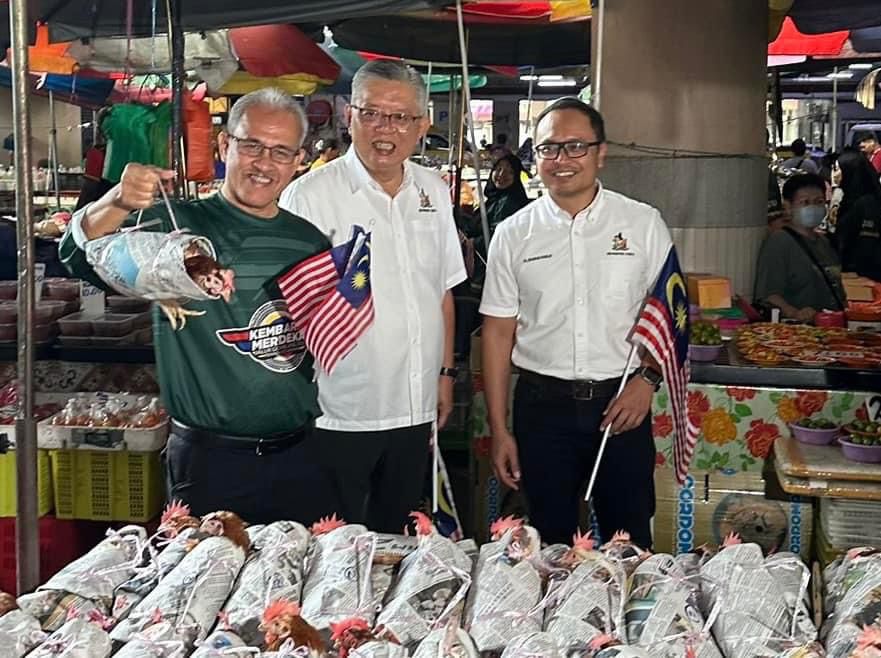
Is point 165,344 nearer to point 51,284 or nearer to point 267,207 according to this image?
point 267,207

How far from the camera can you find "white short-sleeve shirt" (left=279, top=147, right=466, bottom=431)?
3186 millimetres

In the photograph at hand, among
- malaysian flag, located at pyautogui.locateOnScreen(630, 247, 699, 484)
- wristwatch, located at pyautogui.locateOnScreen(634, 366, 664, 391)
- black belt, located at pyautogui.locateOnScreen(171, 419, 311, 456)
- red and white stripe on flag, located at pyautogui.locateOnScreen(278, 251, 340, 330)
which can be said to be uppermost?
red and white stripe on flag, located at pyautogui.locateOnScreen(278, 251, 340, 330)

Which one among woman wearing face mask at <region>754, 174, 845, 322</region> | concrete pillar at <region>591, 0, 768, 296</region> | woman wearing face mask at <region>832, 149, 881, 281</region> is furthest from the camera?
woman wearing face mask at <region>832, 149, 881, 281</region>

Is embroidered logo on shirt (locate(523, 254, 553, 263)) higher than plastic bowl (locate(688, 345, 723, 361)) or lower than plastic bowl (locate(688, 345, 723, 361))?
higher

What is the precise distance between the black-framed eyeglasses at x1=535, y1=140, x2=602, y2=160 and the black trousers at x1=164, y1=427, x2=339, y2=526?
115cm

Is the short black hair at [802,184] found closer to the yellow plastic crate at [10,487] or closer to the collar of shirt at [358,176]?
the collar of shirt at [358,176]

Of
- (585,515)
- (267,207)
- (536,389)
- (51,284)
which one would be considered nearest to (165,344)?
(267,207)

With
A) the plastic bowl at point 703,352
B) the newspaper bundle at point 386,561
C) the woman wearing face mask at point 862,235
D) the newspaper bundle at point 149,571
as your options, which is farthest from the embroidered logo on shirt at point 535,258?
the woman wearing face mask at point 862,235

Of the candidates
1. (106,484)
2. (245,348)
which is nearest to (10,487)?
(106,484)

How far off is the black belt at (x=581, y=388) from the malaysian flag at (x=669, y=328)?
160mm

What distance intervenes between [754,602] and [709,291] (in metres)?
3.12

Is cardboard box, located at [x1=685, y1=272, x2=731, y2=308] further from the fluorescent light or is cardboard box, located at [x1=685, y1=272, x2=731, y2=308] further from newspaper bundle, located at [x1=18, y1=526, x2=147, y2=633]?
the fluorescent light

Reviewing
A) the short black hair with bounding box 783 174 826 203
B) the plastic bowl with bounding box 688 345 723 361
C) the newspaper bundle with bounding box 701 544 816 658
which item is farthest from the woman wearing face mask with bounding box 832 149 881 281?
the newspaper bundle with bounding box 701 544 816 658

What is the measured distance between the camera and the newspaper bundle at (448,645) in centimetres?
176
